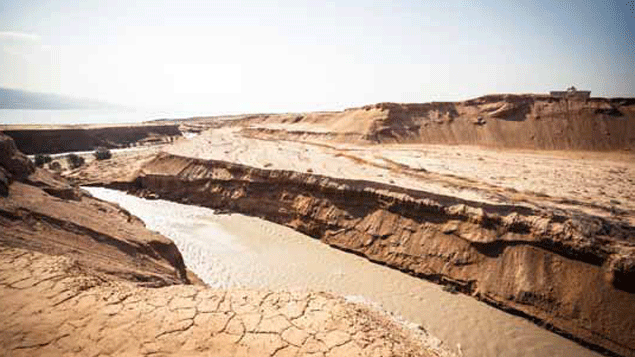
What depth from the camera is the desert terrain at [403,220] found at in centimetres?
503

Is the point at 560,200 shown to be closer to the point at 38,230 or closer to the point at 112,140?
the point at 38,230

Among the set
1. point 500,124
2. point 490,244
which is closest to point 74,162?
point 490,244

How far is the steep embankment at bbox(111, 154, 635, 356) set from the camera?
24.1ft

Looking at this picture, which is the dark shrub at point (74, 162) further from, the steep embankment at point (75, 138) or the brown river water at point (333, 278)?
the brown river water at point (333, 278)

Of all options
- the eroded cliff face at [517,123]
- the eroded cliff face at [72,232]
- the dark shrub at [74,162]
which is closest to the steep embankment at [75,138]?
the dark shrub at [74,162]

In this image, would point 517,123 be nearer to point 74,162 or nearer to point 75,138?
point 74,162

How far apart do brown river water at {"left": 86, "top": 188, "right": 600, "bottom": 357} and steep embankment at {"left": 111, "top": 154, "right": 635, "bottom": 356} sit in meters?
0.42

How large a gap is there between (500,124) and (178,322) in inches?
1125

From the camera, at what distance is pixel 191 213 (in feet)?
48.5

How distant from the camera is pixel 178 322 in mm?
3812

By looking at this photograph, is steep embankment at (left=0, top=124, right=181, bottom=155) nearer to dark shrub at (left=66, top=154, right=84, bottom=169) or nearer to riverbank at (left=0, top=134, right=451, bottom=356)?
dark shrub at (left=66, top=154, right=84, bottom=169)

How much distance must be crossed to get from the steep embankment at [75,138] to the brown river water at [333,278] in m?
20.9

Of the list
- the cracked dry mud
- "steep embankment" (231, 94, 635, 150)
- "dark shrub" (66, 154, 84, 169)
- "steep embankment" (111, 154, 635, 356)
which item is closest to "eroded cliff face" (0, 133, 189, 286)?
the cracked dry mud

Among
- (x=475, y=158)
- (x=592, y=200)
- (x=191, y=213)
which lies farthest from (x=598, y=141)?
(x=191, y=213)
